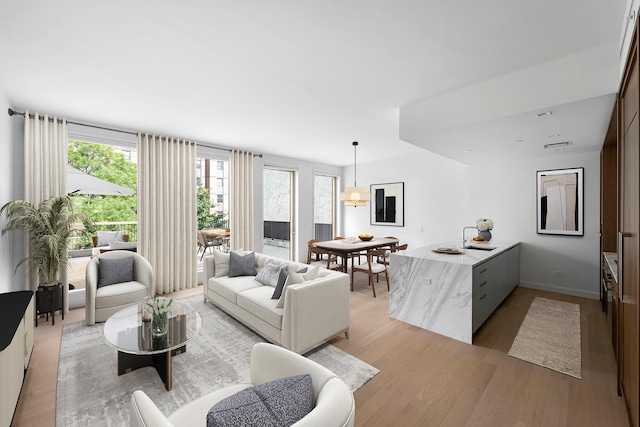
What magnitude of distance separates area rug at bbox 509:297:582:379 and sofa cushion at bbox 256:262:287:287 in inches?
A: 100

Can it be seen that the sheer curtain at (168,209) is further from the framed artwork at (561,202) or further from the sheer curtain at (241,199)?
the framed artwork at (561,202)

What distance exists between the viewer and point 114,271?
369 centimetres

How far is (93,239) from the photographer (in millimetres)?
6012

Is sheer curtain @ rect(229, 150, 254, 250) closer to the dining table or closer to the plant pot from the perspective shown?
the dining table

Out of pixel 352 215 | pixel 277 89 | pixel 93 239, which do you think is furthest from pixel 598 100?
pixel 93 239

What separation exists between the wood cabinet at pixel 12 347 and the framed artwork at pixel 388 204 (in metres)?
6.16

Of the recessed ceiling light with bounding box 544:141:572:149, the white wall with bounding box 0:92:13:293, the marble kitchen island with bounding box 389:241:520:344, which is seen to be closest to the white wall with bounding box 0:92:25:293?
the white wall with bounding box 0:92:13:293

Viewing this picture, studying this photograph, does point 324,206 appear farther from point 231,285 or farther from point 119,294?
point 119,294

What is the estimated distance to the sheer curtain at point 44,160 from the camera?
11.5 ft

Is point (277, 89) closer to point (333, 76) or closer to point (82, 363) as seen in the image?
point (333, 76)

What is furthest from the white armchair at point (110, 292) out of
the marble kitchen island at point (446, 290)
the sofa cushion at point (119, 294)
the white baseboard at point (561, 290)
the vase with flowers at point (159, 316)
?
the white baseboard at point (561, 290)

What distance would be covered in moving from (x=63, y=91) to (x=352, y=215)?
6.14 meters

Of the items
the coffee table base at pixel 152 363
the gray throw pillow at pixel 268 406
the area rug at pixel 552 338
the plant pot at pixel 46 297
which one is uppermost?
the gray throw pillow at pixel 268 406

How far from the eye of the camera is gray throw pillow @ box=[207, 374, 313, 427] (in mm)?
902
